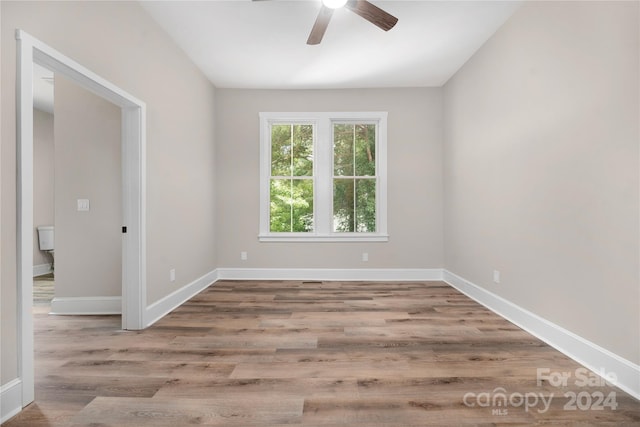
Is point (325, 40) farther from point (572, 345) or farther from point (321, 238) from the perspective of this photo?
point (572, 345)

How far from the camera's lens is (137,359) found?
2.38 meters

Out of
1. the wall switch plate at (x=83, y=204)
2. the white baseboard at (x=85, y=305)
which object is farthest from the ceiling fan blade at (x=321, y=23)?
the white baseboard at (x=85, y=305)

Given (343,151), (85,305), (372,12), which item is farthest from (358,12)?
(85,305)

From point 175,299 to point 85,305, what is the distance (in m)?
0.85

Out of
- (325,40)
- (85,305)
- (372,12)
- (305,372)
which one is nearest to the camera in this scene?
(305,372)

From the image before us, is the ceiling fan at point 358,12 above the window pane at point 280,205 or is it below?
above

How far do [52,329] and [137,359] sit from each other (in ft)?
4.12

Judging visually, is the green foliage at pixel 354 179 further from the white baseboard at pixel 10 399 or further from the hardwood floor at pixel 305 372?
the white baseboard at pixel 10 399

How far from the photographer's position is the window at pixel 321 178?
5121mm

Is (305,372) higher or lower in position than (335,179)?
lower

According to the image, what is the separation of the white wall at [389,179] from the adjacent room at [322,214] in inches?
1.2

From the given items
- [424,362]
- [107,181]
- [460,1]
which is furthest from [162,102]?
[424,362]

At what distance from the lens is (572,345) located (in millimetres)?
2400

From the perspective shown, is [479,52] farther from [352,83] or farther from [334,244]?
[334,244]
